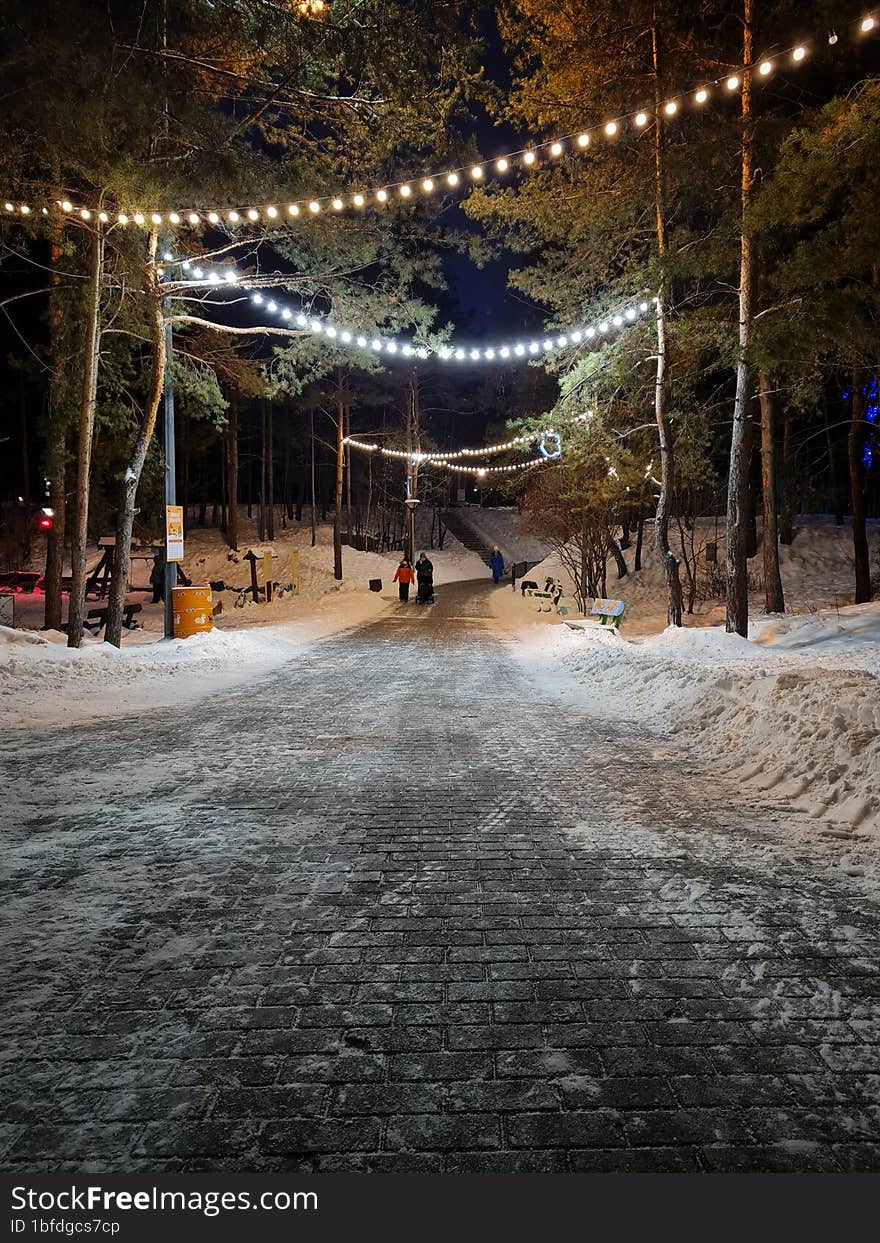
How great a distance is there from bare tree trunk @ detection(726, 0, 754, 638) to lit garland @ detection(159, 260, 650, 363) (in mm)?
2471

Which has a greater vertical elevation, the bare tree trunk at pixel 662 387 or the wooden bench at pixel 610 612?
the bare tree trunk at pixel 662 387

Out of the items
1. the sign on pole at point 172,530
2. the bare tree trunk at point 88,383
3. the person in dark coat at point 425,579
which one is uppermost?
the bare tree trunk at point 88,383

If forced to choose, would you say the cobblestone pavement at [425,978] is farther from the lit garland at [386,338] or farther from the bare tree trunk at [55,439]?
the lit garland at [386,338]

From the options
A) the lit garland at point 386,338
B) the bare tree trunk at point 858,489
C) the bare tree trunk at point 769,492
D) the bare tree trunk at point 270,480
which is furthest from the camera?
the bare tree trunk at point 270,480

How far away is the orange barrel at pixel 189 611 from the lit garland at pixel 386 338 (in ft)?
20.0

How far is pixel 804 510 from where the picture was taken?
26.1 meters

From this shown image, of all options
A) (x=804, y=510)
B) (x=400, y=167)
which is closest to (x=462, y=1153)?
(x=400, y=167)

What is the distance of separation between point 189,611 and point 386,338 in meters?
7.41

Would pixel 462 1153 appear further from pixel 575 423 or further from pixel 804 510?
pixel 804 510

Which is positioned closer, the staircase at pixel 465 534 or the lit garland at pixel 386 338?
the lit garland at pixel 386 338

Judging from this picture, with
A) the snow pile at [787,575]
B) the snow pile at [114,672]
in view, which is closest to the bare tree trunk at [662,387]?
the snow pile at [787,575]

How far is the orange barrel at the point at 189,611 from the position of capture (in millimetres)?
16594

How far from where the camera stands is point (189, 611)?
1667cm

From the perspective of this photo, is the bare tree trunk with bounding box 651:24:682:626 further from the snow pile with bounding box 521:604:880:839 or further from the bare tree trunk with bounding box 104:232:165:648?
the bare tree trunk with bounding box 104:232:165:648
